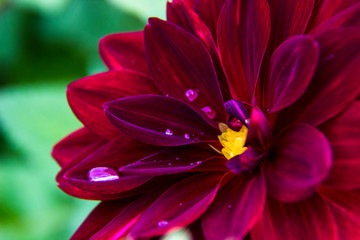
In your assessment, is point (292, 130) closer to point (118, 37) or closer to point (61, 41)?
point (118, 37)

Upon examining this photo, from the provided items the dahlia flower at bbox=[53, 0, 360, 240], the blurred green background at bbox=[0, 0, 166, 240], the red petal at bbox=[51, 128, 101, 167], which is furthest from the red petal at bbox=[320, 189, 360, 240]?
the blurred green background at bbox=[0, 0, 166, 240]

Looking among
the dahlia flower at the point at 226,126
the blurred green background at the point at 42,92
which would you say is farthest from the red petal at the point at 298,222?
the blurred green background at the point at 42,92

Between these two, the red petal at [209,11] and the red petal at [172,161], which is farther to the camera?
the red petal at [209,11]

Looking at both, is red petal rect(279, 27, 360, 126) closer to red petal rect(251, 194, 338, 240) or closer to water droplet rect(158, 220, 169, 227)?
red petal rect(251, 194, 338, 240)

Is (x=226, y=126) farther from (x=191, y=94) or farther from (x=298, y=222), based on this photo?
(x=298, y=222)

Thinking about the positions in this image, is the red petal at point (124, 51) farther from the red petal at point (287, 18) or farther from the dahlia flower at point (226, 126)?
the red petal at point (287, 18)

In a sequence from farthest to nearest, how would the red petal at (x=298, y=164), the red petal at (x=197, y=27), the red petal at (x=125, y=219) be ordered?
the red petal at (x=197, y=27) < the red petal at (x=125, y=219) < the red petal at (x=298, y=164)

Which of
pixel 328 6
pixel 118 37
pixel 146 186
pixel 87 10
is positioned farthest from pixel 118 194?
pixel 87 10
